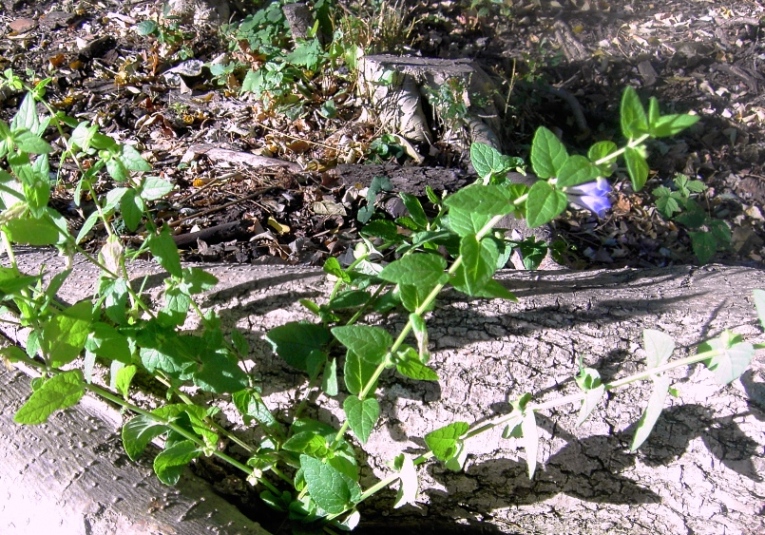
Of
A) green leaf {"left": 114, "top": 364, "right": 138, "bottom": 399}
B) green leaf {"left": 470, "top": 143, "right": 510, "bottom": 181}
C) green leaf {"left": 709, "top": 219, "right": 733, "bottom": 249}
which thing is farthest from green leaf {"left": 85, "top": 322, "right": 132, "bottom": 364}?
green leaf {"left": 709, "top": 219, "right": 733, "bottom": 249}

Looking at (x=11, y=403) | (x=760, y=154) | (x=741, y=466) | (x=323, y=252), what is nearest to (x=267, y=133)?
(x=323, y=252)

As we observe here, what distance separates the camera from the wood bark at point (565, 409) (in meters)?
1.16

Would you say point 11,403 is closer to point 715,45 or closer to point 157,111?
point 157,111

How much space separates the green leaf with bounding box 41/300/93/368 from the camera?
903 mm

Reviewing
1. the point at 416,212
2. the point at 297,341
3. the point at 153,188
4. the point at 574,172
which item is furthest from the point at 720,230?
the point at 153,188

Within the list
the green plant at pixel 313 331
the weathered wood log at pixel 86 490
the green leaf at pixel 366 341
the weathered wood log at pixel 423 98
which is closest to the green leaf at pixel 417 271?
the green plant at pixel 313 331

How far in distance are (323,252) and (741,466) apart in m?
1.47

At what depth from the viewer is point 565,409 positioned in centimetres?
121

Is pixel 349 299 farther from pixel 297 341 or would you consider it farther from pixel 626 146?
pixel 626 146

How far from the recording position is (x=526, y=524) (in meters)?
1.37

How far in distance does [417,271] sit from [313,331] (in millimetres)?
440

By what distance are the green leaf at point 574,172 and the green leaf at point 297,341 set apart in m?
0.64

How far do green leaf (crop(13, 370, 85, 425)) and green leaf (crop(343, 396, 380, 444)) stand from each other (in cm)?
41

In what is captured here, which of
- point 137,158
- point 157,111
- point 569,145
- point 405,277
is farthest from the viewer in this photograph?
point 569,145
